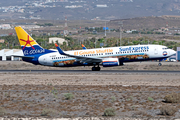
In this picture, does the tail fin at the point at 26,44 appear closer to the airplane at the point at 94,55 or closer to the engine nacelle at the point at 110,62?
the airplane at the point at 94,55

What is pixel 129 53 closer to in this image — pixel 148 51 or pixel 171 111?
pixel 148 51

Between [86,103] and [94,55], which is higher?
[94,55]

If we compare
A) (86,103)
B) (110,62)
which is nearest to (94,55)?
(110,62)

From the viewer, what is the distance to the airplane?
1937 inches

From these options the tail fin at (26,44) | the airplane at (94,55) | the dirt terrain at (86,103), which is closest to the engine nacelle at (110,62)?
the airplane at (94,55)

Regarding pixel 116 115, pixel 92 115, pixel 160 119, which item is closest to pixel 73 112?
pixel 92 115

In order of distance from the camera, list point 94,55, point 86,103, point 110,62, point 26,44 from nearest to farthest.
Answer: point 86,103
point 110,62
point 94,55
point 26,44

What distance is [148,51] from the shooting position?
49469 millimetres

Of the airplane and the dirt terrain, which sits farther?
the airplane

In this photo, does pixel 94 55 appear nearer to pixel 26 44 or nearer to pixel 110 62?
pixel 110 62

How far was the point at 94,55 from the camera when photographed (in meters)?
51.1

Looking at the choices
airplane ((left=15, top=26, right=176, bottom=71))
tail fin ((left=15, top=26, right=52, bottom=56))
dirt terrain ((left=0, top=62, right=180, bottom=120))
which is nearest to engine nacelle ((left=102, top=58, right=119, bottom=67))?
airplane ((left=15, top=26, right=176, bottom=71))

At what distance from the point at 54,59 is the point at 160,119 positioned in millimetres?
34886

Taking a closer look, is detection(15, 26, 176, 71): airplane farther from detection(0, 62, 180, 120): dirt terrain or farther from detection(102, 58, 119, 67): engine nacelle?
detection(0, 62, 180, 120): dirt terrain
